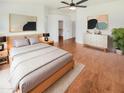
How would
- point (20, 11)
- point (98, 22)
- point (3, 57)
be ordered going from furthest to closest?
point (98, 22)
point (20, 11)
point (3, 57)

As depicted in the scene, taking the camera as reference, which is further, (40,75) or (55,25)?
(55,25)

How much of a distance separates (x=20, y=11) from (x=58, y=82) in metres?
4.51

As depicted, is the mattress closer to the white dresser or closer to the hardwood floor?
the hardwood floor

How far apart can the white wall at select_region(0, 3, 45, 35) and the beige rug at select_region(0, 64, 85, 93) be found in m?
2.54

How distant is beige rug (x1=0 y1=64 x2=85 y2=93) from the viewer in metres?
2.68

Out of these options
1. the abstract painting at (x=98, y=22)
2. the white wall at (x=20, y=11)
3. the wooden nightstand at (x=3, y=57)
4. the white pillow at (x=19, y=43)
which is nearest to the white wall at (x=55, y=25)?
the white wall at (x=20, y=11)

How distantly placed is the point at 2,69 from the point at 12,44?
1554mm

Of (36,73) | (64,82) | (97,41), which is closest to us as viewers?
(36,73)

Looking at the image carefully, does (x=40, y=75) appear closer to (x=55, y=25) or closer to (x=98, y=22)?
(x=98, y=22)

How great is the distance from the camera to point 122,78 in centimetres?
324

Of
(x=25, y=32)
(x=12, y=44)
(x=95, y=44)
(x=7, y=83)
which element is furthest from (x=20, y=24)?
(x=95, y=44)

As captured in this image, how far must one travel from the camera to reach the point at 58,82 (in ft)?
9.98

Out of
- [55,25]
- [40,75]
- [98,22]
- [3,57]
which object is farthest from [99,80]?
[55,25]

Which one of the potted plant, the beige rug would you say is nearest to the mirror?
the beige rug
